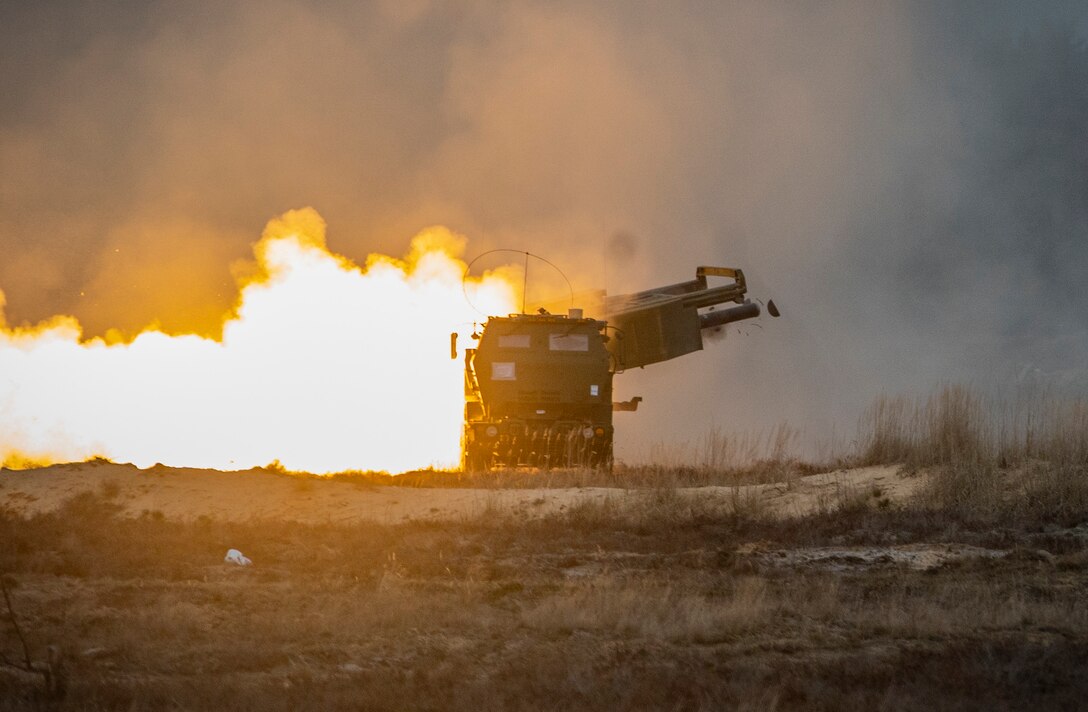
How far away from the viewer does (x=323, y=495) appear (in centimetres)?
2058

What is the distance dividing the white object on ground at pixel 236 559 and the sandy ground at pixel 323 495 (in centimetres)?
304

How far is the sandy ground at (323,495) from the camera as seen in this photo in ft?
64.4

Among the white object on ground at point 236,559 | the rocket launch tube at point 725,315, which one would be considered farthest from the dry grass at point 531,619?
the rocket launch tube at point 725,315

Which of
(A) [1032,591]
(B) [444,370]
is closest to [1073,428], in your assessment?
(A) [1032,591]

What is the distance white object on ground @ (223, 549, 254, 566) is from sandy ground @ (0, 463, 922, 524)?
9.99ft

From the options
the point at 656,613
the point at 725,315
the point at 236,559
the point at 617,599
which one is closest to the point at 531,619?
the point at 617,599

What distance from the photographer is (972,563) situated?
593 inches

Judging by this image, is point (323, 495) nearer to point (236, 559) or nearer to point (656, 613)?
point (236, 559)

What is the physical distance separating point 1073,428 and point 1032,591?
6486 millimetres

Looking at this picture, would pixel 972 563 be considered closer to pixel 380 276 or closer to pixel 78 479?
pixel 78 479

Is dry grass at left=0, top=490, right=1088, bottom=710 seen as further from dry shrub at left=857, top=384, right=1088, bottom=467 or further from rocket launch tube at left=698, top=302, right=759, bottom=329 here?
rocket launch tube at left=698, top=302, right=759, bottom=329

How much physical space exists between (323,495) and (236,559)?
15.9ft

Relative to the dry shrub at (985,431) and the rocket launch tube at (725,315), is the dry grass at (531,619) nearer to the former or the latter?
the dry shrub at (985,431)

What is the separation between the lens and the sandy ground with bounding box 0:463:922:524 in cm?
1962
